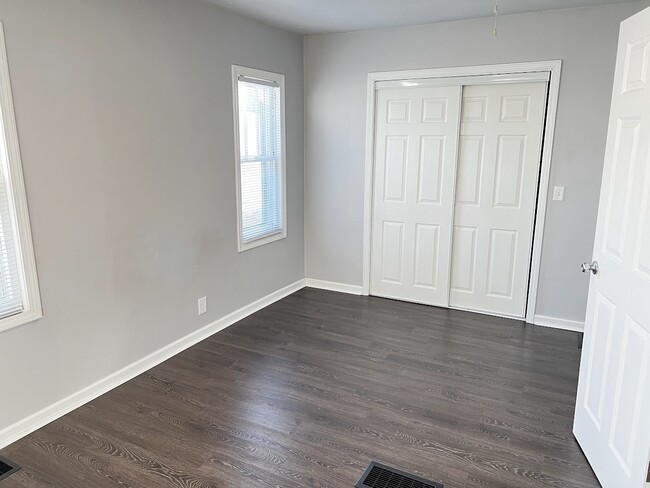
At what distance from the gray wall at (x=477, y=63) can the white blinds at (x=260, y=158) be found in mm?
477

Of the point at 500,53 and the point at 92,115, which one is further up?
the point at 500,53

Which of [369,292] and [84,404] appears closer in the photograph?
[84,404]

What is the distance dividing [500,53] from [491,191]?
112 centimetres

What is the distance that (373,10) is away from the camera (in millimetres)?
3512

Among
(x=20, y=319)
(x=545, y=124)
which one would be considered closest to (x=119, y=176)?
(x=20, y=319)

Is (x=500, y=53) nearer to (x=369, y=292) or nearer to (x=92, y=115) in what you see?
(x=369, y=292)


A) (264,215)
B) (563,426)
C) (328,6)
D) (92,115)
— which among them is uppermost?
(328,6)

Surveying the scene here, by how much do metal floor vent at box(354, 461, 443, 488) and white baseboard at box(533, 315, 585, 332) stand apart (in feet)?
7.60

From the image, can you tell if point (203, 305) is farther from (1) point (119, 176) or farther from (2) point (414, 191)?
(2) point (414, 191)

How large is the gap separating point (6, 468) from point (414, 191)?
3.54m

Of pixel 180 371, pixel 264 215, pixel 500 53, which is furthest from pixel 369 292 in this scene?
pixel 500 53

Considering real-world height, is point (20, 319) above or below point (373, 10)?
below

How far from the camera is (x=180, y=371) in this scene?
10.4ft

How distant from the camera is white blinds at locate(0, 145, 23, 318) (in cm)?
226
